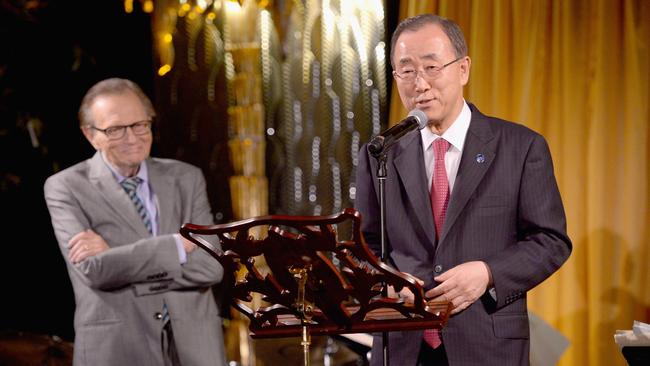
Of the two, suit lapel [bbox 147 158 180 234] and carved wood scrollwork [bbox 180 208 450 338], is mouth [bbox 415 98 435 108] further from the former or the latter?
suit lapel [bbox 147 158 180 234]

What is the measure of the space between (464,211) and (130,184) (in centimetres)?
143

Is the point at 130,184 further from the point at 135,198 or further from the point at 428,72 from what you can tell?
the point at 428,72

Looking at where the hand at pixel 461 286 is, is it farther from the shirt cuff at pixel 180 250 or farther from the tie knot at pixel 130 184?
the tie knot at pixel 130 184

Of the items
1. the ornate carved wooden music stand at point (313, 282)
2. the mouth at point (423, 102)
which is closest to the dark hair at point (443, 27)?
the mouth at point (423, 102)

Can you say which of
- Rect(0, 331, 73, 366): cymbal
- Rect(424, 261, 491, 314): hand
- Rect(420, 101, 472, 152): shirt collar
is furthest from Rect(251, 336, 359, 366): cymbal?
Rect(424, 261, 491, 314): hand

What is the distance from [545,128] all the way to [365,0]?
131cm

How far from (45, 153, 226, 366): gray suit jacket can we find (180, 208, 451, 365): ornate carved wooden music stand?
3.42ft

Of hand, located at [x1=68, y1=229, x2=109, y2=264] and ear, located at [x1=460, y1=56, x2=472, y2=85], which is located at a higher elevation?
ear, located at [x1=460, y1=56, x2=472, y2=85]

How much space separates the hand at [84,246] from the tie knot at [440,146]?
1293 millimetres

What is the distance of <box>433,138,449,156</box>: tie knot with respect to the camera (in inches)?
93.8

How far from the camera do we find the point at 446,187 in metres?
2.35

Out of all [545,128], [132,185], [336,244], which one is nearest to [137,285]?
[132,185]

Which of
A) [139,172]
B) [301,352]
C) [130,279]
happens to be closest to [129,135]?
[139,172]

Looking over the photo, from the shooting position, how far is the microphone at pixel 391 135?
2.07 metres
